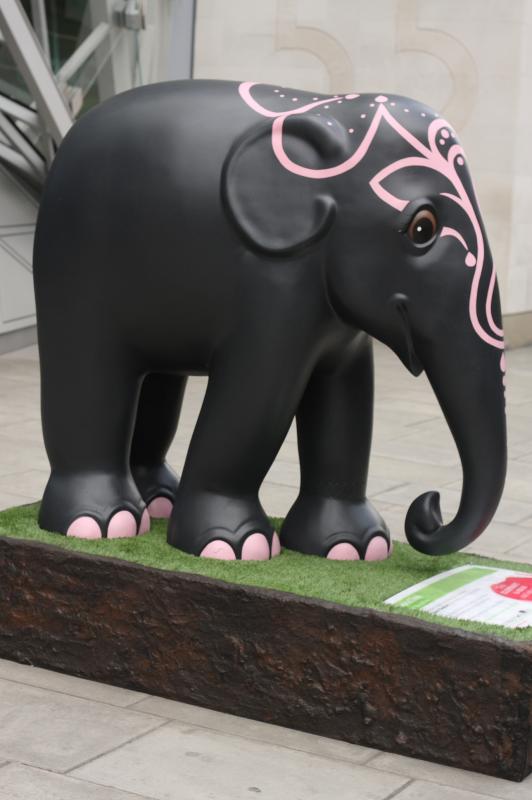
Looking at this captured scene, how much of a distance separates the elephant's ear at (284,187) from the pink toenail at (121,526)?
850 millimetres

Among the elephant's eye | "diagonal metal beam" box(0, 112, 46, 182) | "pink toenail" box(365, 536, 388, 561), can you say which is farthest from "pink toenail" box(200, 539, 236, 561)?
"diagonal metal beam" box(0, 112, 46, 182)

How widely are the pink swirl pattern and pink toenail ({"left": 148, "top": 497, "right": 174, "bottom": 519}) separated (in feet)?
3.83

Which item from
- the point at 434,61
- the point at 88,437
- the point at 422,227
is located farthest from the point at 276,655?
the point at 434,61

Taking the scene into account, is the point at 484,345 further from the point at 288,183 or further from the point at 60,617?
the point at 60,617

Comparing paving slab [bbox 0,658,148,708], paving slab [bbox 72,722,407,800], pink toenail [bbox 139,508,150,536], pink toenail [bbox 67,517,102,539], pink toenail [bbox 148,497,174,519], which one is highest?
pink toenail [bbox 67,517,102,539]

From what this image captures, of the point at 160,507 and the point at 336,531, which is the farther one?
the point at 160,507

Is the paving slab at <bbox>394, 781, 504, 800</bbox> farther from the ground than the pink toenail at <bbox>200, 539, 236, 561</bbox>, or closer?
closer

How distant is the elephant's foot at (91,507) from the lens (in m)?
3.57

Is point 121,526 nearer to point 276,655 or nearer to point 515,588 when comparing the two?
point 276,655

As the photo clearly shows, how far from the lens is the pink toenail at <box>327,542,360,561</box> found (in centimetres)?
358

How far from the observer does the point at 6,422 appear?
277 inches

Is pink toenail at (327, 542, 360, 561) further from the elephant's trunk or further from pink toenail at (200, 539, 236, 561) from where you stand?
the elephant's trunk

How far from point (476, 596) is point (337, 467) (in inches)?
22.3

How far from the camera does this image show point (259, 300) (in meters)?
3.25
